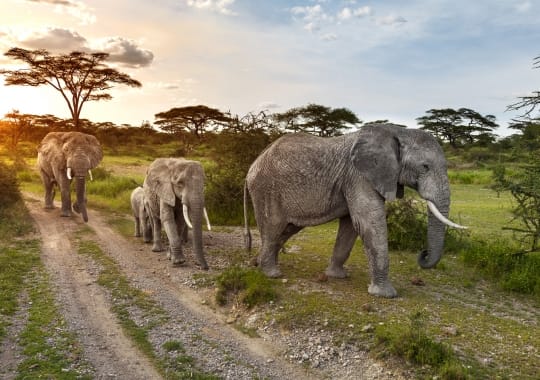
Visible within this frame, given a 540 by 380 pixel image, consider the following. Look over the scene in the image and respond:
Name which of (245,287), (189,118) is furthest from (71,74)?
(245,287)

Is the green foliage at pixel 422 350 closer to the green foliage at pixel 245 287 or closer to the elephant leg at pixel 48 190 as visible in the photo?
the green foliage at pixel 245 287

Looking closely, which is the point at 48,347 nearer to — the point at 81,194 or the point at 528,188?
the point at 528,188

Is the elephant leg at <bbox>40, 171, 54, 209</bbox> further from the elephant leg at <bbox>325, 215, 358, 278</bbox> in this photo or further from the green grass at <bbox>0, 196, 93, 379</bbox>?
the elephant leg at <bbox>325, 215, 358, 278</bbox>

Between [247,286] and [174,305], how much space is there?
1.31 m

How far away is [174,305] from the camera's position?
27.0 ft

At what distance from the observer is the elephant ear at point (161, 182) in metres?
Result: 10.4

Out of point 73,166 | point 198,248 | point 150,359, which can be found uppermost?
point 73,166

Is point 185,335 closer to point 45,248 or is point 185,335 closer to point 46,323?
point 46,323

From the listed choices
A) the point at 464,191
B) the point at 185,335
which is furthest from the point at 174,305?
the point at 464,191

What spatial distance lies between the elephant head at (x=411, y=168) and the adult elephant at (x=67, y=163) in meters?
10.4

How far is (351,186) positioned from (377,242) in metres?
1.03

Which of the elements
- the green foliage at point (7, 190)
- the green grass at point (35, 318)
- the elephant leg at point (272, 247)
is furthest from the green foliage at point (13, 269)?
the elephant leg at point (272, 247)

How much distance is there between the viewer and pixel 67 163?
50.2 ft

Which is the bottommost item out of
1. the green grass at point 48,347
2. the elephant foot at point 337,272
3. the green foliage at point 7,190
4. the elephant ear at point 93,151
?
the green grass at point 48,347
